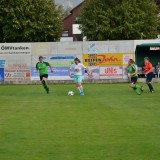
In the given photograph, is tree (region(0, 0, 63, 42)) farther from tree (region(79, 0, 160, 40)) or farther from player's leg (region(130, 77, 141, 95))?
player's leg (region(130, 77, 141, 95))

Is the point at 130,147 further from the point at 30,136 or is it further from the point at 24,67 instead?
the point at 24,67

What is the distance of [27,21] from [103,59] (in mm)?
16959

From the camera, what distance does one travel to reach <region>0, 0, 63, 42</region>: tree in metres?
61.7

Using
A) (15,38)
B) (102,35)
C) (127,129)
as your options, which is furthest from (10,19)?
(127,129)

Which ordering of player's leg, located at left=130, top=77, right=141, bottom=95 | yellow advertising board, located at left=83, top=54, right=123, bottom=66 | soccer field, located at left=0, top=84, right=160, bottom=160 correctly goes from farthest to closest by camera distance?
yellow advertising board, located at left=83, top=54, right=123, bottom=66 < player's leg, located at left=130, top=77, right=141, bottom=95 < soccer field, located at left=0, top=84, right=160, bottom=160

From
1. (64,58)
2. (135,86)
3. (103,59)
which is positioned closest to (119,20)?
(103,59)

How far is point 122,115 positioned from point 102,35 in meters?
47.0

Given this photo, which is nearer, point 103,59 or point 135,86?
point 135,86

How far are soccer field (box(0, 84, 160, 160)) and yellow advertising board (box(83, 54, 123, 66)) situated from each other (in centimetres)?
2746

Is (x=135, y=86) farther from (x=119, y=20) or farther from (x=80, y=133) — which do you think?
(x=119, y=20)

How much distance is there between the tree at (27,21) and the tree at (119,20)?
14.1 feet

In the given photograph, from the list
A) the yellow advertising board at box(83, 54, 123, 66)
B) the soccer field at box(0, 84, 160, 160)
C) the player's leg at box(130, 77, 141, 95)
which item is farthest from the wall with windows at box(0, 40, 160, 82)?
the soccer field at box(0, 84, 160, 160)

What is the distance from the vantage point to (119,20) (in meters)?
62.0

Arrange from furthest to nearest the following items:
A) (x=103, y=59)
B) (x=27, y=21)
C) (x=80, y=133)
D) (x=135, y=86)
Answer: (x=27, y=21) < (x=103, y=59) < (x=135, y=86) < (x=80, y=133)
